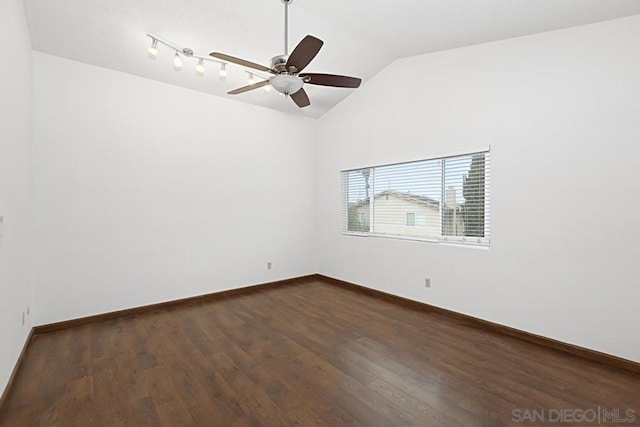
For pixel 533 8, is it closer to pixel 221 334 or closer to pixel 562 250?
pixel 562 250

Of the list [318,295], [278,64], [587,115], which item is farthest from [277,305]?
[587,115]

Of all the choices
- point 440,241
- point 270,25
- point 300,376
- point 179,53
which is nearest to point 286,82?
point 270,25

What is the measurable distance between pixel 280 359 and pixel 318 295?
1885 mm

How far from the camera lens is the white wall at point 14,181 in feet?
6.27

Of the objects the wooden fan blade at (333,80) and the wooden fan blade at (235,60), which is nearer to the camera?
the wooden fan blade at (235,60)

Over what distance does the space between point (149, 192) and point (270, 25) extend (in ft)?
8.15

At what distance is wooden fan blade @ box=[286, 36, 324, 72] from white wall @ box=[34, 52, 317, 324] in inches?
96.7

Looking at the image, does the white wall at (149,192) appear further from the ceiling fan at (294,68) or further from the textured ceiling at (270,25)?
the ceiling fan at (294,68)

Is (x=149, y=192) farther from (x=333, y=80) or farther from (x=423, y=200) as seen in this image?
(x=423, y=200)

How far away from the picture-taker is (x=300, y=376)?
2242 mm

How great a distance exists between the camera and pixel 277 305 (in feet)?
12.8

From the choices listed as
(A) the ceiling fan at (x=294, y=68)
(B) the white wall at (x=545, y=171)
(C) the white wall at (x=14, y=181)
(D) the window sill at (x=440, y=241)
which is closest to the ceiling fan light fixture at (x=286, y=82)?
(A) the ceiling fan at (x=294, y=68)

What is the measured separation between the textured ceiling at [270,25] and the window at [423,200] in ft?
4.22

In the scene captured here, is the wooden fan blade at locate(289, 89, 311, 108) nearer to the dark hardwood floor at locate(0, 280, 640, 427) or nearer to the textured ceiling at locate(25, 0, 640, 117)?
the textured ceiling at locate(25, 0, 640, 117)
